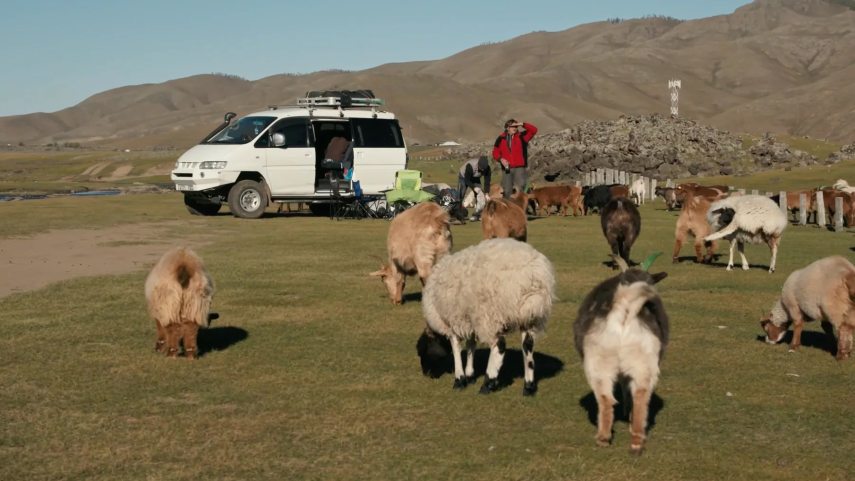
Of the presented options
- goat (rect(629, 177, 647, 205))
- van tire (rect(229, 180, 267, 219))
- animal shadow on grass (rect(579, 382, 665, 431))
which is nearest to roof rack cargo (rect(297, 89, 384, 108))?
van tire (rect(229, 180, 267, 219))

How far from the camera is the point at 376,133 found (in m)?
29.2

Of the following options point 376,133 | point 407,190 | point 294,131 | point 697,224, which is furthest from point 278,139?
point 697,224

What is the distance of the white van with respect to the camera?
28.2 metres

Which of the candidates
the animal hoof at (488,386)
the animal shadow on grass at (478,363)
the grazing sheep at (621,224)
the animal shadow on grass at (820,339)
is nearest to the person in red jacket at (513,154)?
the grazing sheep at (621,224)

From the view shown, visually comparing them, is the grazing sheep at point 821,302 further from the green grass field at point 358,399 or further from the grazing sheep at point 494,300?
the grazing sheep at point 494,300

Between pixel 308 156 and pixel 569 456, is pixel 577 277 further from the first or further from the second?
pixel 308 156

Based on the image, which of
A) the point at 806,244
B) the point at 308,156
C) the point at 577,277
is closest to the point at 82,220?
the point at 308,156

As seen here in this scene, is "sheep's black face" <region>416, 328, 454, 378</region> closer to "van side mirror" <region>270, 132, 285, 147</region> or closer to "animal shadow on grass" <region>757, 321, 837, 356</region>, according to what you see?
"animal shadow on grass" <region>757, 321, 837, 356</region>

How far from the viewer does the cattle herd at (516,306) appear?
7113 mm

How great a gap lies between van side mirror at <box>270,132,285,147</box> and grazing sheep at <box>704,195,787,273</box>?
1427cm

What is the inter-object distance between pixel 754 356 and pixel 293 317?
18.5 ft

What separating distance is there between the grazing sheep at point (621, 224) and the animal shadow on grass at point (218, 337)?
740 centimetres

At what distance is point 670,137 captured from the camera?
5812 centimetres

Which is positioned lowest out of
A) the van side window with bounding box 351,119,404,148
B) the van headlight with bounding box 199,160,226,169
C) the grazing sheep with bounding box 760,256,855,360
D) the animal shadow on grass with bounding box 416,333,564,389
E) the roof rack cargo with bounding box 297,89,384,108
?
the animal shadow on grass with bounding box 416,333,564,389
